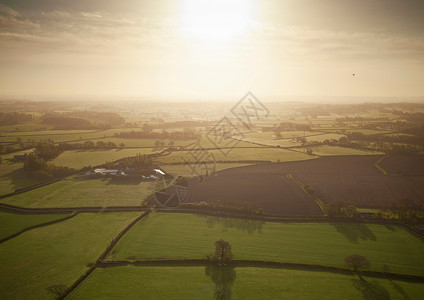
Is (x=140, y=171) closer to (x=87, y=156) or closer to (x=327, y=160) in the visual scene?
(x=87, y=156)

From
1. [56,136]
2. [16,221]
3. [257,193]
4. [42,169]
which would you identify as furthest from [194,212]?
[56,136]

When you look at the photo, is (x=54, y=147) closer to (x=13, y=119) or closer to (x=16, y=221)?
(x=16, y=221)

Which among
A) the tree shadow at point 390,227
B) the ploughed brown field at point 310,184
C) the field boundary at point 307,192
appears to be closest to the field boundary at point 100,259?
the ploughed brown field at point 310,184

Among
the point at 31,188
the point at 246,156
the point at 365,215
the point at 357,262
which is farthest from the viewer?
the point at 246,156

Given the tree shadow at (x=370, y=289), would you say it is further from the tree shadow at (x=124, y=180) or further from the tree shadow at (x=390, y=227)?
the tree shadow at (x=124, y=180)

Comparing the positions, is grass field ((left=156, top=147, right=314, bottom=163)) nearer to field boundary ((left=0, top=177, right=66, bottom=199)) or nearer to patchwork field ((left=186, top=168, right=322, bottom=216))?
patchwork field ((left=186, top=168, right=322, bottom=216))

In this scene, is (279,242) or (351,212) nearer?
(279,242)

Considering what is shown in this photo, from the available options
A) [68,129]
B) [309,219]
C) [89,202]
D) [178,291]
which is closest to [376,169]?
[309,219]

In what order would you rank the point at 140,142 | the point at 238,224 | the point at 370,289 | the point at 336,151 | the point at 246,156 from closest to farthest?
the point at 370,289, the point at 238,224, the point at 246,156, the point at 336,151, the point at 140,142
